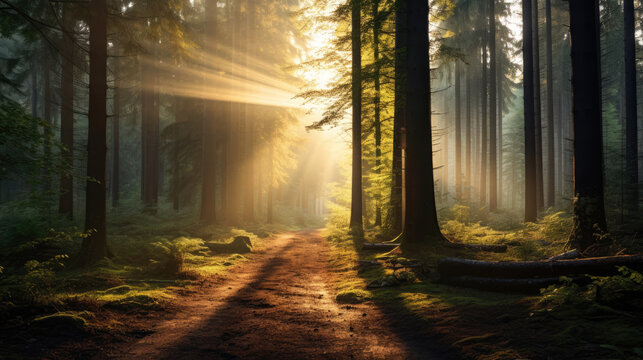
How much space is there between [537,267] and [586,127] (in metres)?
4.64

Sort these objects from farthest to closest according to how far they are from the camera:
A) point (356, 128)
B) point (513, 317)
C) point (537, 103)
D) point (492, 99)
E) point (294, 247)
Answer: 1. point (492, 99)
2. point (537, 103)
3. point (356, 128)
4. point (294, 247)
5. point (513, 317)

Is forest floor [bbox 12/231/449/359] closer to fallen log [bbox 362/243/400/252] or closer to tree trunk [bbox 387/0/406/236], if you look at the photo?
fallen log [bbox 362/243/400/252]

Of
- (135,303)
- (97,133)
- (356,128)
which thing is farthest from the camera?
(356,128)

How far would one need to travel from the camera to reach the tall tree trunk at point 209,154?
707 inches

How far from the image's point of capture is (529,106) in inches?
615

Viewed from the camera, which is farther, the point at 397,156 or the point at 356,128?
the point at 356,128

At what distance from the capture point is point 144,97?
75.6ft

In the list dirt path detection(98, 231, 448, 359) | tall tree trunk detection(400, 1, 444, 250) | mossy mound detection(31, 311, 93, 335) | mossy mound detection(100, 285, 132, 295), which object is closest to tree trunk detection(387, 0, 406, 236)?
tall tree trunk detection(400, 1, 444, 250)

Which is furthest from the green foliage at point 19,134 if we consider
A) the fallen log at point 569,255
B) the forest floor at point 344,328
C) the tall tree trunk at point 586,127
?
the tall tree trunk at point 586,127

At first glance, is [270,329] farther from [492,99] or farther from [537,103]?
[492,99]

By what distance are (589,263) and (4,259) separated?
1369 cm

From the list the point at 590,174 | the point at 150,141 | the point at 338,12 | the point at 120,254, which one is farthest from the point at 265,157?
the point at 590,174

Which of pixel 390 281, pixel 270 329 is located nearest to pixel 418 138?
pixel 390 281

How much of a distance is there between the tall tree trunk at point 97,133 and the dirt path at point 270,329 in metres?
4.00
